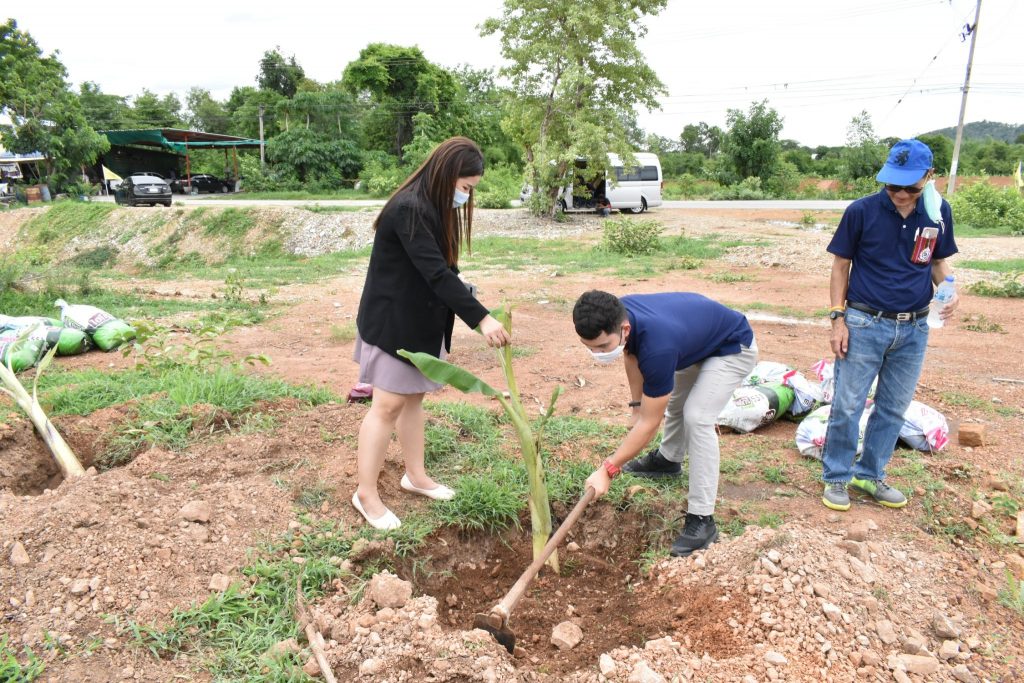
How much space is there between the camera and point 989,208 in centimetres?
1642

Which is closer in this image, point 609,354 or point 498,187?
point 609,354

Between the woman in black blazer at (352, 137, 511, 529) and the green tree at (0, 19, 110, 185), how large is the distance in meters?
22.7

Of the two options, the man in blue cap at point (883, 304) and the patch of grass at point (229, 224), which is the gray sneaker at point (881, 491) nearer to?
the man in blue cap at point (883, 304)

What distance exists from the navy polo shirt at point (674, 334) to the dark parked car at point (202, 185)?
30.7 meters

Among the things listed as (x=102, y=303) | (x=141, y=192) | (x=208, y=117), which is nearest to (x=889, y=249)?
(x=102, y=303)

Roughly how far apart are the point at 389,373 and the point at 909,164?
7.26 ft

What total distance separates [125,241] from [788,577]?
17378mm

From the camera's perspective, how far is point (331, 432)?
366 centimetres

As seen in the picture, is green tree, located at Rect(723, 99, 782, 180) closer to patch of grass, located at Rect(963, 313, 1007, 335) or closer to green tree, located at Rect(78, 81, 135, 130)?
patch of grass, located at Rect(963, 313, 1007, 335)

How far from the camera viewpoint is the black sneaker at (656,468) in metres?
3.33

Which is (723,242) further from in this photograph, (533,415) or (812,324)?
(533,415)

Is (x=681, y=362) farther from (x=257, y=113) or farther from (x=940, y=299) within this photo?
(x=257, y=113)

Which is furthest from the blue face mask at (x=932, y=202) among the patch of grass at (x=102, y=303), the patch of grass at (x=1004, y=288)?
the patch of grass at (x=1004, y=288)

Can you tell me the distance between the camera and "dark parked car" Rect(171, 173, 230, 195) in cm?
2950
